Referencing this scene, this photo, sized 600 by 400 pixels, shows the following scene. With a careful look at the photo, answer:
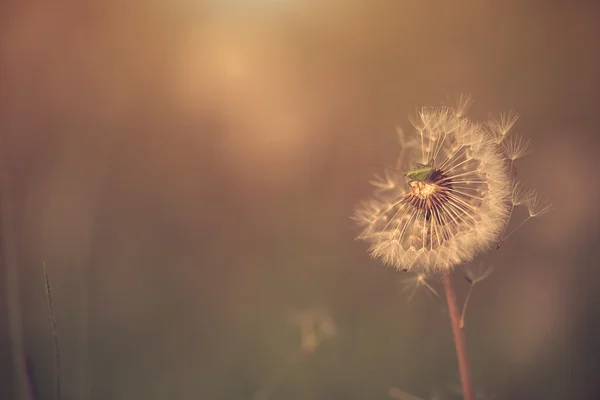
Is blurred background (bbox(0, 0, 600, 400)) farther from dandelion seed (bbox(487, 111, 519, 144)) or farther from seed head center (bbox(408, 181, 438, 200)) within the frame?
seed head center (bbox(408, 181, 438, 200))

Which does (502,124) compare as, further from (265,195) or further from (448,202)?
(265,195)

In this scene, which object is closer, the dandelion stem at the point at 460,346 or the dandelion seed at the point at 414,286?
the dandelion stem at the point at 460,346

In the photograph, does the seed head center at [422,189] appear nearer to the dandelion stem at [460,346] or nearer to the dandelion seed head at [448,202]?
the dandelion seed head at [448,202]

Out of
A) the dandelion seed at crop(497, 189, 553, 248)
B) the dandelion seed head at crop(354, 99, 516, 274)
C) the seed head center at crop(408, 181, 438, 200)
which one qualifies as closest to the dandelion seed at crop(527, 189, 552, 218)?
the dandelion seed at crop(497, 189, 553, 248)

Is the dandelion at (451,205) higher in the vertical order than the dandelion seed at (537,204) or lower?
lower

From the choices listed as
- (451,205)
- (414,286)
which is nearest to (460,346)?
(414,286)

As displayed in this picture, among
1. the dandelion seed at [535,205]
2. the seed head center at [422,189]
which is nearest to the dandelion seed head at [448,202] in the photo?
the seed head center at [422,189]
